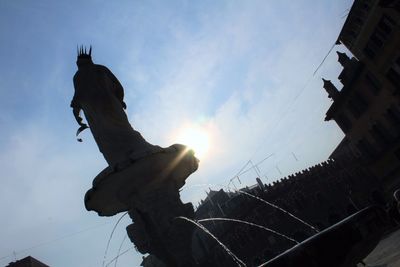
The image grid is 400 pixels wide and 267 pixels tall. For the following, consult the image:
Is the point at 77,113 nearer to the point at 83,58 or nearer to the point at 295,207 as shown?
the point at 83,58

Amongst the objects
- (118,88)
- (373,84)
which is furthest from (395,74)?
(118,88)

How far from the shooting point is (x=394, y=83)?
28.5 m

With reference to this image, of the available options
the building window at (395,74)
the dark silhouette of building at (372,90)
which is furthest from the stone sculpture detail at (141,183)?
the building window at (395,74)

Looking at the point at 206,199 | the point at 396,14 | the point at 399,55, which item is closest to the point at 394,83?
the point at 399,55

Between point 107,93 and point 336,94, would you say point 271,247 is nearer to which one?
point 336,94

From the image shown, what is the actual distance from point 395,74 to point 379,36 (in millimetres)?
3354

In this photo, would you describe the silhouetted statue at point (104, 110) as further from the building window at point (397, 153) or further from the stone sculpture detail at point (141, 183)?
the building window at point (397, 153)

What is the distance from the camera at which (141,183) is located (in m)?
5.79

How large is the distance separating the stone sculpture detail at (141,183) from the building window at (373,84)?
99.5 ft

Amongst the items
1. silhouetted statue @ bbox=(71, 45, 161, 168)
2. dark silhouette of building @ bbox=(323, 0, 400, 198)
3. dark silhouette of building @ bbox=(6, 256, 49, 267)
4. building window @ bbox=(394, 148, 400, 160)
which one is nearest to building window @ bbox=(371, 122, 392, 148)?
dark silhouette of building @ bbox=(323, 0, 400, 198)

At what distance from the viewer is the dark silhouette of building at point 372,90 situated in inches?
1083

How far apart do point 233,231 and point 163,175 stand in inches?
1393

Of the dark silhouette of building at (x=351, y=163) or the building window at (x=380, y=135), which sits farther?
the building window at (x=380, y=135)

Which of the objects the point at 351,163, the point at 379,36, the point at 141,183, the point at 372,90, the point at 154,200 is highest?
the point at 379,36
